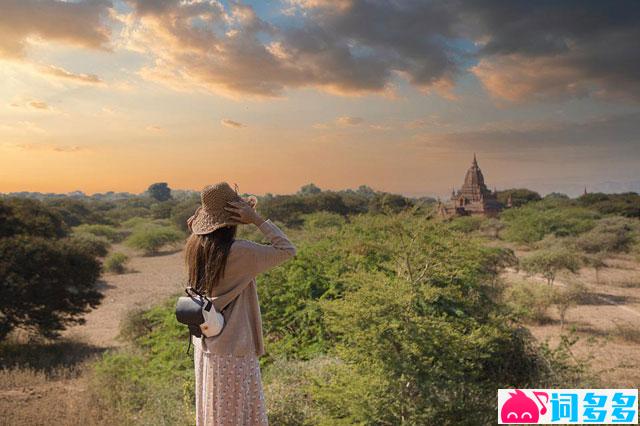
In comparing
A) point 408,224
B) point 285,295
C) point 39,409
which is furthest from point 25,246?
point 408,224

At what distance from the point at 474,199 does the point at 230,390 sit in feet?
187

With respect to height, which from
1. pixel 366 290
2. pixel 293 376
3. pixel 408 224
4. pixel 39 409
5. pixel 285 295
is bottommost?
pixel 39 409

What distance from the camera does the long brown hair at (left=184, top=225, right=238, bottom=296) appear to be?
2.33 meters

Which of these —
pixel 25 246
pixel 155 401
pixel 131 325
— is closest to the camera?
pixel 155 401

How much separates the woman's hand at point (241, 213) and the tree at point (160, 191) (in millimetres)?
128313

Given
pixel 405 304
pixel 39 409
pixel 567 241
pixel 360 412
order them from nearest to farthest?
pixel 360 412, pixel 405 304, pixel 39 409, pixel 567 241

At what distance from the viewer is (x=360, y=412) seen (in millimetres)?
5016

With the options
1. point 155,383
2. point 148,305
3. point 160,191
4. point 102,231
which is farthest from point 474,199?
point 160,191

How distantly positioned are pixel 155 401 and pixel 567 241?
1004 inches

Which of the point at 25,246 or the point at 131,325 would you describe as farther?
the point at 25,246

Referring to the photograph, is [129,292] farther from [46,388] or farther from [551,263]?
[551,263]

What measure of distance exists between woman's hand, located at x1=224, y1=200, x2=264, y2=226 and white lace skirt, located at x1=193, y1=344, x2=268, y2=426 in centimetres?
73

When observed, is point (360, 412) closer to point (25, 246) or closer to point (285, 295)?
point (285, 295)

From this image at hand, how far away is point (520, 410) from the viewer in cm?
545
